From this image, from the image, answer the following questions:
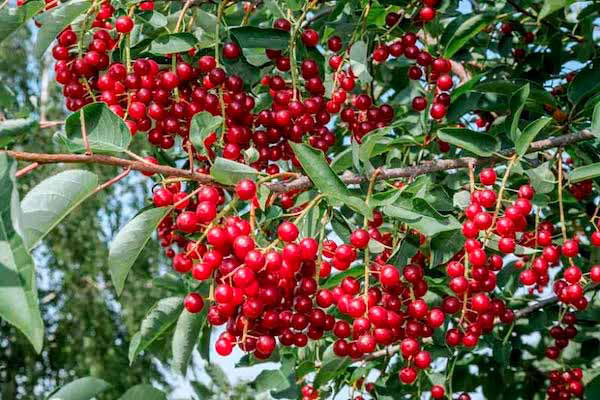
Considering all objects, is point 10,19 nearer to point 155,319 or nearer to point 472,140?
point 155,319

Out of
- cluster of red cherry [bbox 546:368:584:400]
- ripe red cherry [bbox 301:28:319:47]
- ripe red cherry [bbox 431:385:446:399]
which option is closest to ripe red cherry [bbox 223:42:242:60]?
ripe red cherry [bbox 301:28:319:47]

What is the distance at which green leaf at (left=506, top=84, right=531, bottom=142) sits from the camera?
4.14 ft

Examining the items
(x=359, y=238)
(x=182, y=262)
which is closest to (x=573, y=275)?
(x=359, y=238)

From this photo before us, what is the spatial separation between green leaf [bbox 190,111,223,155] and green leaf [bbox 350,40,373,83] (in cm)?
40

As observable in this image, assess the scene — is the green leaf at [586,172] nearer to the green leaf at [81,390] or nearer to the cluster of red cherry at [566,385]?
the green leaf at [81,390]

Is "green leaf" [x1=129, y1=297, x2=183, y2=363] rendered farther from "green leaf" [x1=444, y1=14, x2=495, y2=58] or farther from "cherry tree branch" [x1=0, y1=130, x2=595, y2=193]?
"green leaf" [x1=444, y1=14, x2=495, y2=58]

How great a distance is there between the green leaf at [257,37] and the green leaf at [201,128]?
0.29 metres

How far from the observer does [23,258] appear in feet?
2.17

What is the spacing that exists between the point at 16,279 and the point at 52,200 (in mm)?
297

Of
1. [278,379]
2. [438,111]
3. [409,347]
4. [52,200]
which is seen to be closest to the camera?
[52,200]

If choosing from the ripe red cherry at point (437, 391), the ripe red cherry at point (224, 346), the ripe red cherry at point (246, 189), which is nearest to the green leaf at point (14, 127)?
the ripe red cherry at point (246, 189)

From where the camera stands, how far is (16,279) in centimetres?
65

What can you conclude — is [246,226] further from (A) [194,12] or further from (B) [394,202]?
(A) [194,12]

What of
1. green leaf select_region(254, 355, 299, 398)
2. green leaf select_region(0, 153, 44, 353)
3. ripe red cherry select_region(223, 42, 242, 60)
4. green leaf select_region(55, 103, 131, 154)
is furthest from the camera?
green leaf select_region(254, 355, 299, 398)
